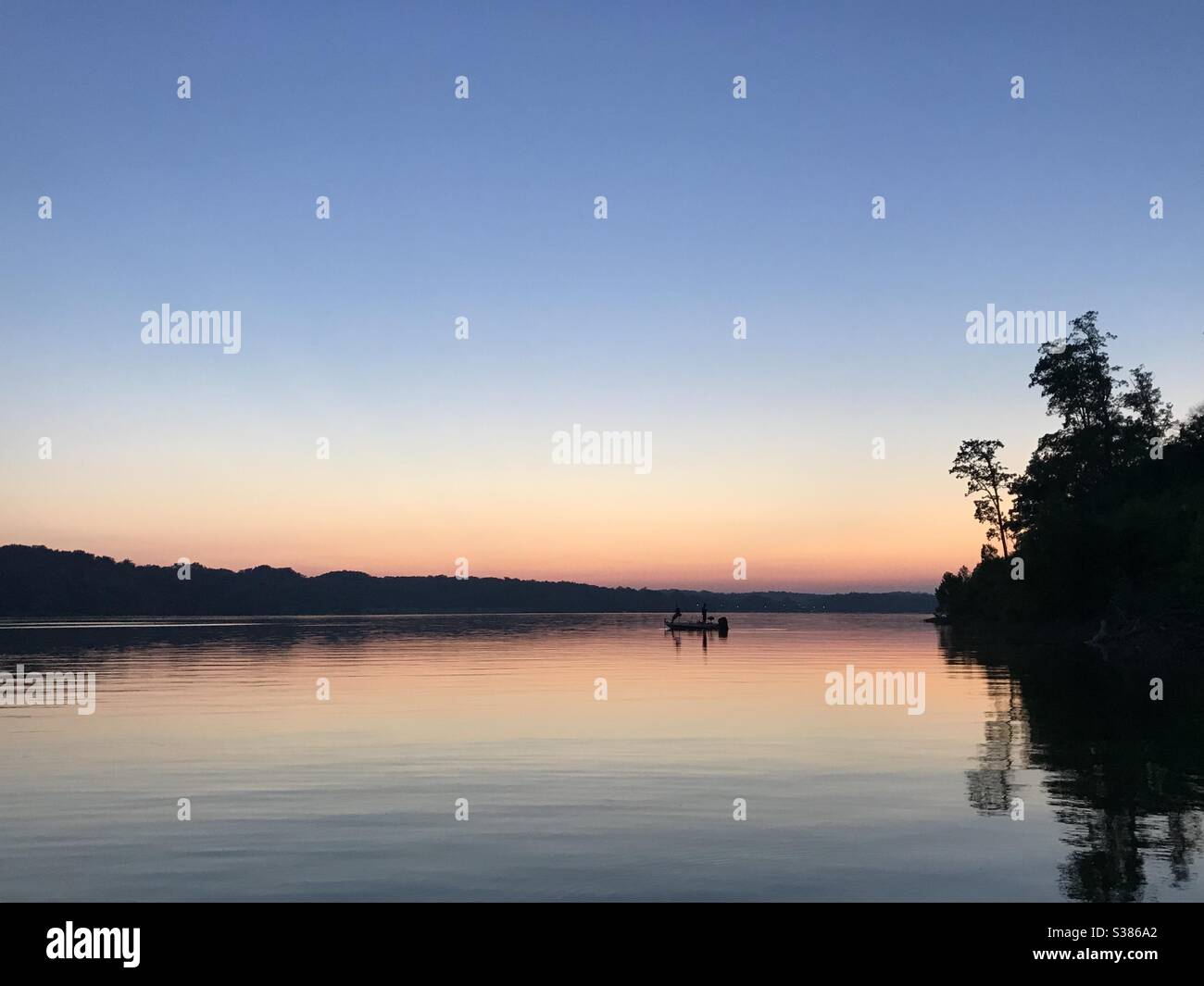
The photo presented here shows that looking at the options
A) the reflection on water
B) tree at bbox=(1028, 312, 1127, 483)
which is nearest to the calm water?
the reflection on water

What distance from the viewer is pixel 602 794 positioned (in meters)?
22.8

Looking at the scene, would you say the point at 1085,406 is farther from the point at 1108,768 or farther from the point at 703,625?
the point at 1108,768

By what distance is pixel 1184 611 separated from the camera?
75312 mm

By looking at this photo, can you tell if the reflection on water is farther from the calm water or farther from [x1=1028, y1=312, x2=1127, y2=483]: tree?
[x1=1028, y1=312, x2=1127, y2=483]: tree

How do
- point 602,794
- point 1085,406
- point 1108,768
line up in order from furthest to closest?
point 1085,406, point 1108,768, point 602,794

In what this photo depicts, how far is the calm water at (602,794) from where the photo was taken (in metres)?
15.7

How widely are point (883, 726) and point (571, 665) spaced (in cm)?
3359

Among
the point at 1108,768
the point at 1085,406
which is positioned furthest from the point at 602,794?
the point at 1085,406

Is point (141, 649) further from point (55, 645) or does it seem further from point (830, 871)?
point (830, 871)

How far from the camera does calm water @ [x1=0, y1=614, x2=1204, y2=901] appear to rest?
15656 millimetres
